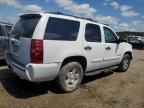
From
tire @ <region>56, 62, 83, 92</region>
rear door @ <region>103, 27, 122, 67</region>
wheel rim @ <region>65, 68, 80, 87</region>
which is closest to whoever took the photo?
tire @ <region>56, 62, 83, 92</region>

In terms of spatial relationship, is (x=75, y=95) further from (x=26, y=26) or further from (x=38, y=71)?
(x=26, y=26)

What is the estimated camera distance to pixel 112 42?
285 inches

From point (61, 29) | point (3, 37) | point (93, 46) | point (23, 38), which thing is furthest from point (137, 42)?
point (23, 38)

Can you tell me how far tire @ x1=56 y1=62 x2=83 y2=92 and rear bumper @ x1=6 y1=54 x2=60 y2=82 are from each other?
232 millimetres

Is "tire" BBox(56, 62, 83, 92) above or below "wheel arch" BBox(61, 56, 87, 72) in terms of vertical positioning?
below

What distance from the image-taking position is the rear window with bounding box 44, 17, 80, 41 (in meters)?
4.96

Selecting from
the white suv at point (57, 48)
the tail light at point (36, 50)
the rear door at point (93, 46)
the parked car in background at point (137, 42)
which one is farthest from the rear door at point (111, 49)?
the parked car in background at point (137, 42)

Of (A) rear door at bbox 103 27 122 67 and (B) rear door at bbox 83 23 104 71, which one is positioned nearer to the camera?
(B) rear door at bbox 83 23 104 71

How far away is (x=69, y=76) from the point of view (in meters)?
5.62

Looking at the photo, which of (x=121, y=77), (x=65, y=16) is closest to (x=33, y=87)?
(x=65, y=16)

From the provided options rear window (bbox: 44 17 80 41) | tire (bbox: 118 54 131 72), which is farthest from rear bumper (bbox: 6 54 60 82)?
tire (bbox: 118 54 131 72)

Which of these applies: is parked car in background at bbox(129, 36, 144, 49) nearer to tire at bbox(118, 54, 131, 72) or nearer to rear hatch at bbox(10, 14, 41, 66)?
tire at bbox(118, 54, 131, 72)

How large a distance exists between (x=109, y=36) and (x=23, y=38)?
3179 mm

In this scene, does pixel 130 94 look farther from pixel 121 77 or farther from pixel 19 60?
pixel 19 60
